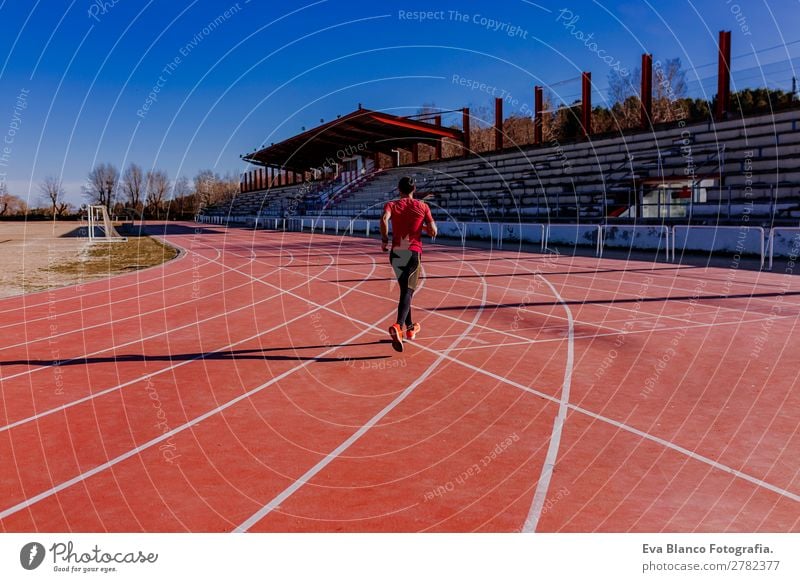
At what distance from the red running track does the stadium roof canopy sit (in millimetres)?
31269

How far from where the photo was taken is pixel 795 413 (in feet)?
16.3

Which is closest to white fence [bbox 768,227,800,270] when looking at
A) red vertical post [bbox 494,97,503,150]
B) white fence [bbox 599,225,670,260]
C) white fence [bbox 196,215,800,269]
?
white fence [bbox 196,215,800,269]

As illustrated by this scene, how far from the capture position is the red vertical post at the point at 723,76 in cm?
2734

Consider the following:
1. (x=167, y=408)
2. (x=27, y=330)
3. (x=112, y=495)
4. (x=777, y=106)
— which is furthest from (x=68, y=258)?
(x=777, y=106)

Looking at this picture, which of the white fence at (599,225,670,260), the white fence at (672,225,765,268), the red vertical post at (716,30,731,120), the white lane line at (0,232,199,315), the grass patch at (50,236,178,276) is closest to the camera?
the white lane line at (0,232,199,315)

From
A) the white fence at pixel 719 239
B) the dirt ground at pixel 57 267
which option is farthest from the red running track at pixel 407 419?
the white fence at pixel 719 239

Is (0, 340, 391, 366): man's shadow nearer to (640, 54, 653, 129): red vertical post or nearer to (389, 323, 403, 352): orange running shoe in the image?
(389, 323, 403, 352): orange running shoe

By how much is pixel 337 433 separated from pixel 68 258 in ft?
79.0

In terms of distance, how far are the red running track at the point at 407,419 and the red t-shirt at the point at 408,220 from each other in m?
1.33

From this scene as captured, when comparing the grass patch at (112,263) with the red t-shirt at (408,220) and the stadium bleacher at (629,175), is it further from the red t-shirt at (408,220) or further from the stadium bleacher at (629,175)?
the stadium bleacher at (629,175)

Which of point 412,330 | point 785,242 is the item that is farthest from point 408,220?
point 785,242

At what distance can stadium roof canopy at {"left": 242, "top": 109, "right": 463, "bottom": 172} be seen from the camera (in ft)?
137

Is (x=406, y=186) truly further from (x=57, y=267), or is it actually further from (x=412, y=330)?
(x=57, y=267)
